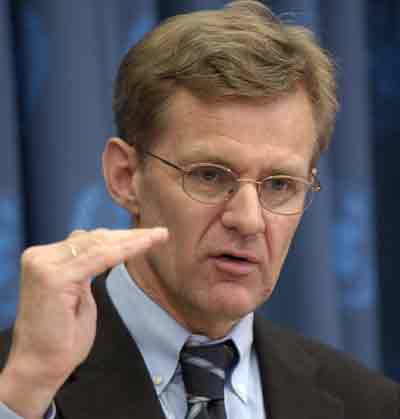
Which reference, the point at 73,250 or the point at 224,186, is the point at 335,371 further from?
the point at 73,250

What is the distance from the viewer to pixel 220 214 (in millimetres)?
1495

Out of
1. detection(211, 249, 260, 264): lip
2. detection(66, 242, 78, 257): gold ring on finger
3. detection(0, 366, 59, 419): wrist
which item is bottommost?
detection(0, 366, 59, 419): wrist

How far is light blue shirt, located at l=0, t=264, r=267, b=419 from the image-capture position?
152 centimetres

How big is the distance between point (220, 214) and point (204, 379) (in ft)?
0.98

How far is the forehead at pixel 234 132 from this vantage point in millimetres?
1501

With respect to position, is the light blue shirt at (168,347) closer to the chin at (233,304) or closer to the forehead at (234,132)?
the chin at (233,304)

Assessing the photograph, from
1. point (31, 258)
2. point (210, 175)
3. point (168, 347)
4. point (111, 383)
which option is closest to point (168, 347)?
point (168, 347)

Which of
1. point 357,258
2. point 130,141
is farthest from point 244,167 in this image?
point 357,258

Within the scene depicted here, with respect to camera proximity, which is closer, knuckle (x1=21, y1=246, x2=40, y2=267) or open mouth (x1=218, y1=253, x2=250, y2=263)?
knuckle (x1=21, y1=246, x2=40, y2=267)

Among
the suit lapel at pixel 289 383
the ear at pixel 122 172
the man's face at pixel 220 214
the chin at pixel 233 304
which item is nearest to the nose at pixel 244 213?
the man's face at pixel 220 214

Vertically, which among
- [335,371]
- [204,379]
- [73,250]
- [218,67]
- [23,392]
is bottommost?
[335,371]

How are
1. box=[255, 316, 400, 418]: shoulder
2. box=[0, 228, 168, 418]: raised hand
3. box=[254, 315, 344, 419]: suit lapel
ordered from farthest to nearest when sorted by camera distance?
box=[255, 316, 400, 418]: shoulder < box=[254, 315, 344, 419]: suit lapel < box=[0, 228, 168, 418]: raised hand

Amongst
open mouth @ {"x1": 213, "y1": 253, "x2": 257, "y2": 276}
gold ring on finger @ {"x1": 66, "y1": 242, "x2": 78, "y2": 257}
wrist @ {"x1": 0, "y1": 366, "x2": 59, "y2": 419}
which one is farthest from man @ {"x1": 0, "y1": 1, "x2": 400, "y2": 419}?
gold ring on finger @ {"x1": 66, "y1": 242, "x2": 78, "y2": 257}

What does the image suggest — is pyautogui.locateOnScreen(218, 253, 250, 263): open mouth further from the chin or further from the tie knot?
the tie knot
